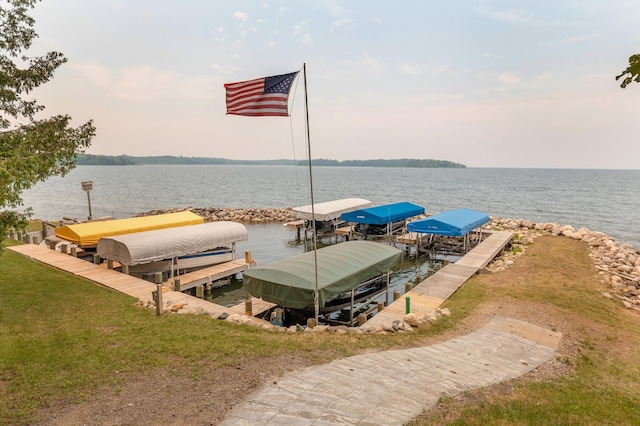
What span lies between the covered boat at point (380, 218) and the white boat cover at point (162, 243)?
402 inches

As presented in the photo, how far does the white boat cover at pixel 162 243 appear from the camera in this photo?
17641mm

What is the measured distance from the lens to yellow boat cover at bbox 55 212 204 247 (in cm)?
1995

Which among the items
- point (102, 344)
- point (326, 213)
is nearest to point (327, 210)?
point (326, 213)

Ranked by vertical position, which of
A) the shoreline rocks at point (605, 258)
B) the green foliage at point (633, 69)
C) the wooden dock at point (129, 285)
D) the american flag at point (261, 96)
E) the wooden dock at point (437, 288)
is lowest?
the shoreline rocks at point (605, 258)

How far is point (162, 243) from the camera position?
18.6 m

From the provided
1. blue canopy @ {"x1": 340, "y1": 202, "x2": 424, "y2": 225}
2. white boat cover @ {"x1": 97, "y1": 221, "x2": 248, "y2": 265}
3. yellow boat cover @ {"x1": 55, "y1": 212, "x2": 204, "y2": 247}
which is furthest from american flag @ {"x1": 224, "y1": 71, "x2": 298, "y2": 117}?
blue canopy @ {"x1": 340, "y1": 202, "x2": 424, "y2": 225}

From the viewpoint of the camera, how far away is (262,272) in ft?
43.9

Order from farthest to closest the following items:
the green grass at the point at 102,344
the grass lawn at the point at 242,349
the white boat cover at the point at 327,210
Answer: the white boat cover at the point at 327,210 < the green grass at the point at 102,344 < the grass lawn at the point at 242,349

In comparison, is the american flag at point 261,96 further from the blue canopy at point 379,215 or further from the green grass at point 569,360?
the blue canopy at point 379,215

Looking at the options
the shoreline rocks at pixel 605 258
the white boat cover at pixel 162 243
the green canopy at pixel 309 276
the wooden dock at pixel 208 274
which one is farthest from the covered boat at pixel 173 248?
the shoreline rocks at pixel 605 258

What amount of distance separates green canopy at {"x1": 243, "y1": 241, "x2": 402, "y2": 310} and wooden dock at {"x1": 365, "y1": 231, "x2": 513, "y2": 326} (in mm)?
1555

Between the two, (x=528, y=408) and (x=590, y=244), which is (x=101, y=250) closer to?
(x=528, y=408)

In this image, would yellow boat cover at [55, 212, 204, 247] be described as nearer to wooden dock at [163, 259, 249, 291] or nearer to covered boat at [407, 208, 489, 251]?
wooden dock at [163, 259, 249, 291]

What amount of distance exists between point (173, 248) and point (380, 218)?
14.8 meters
